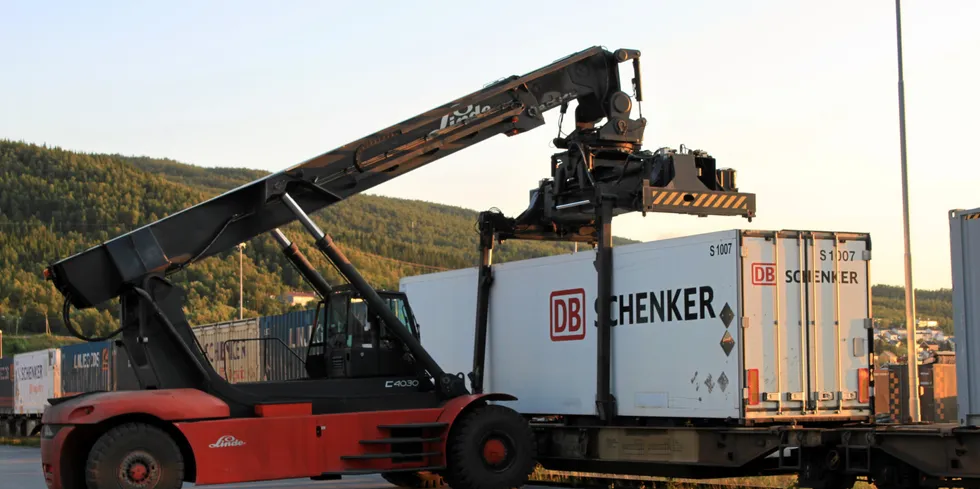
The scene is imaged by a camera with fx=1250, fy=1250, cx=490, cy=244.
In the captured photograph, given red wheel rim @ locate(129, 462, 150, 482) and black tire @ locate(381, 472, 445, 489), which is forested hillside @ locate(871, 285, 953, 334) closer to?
black tire @ locate(381, 472, 445, 489)

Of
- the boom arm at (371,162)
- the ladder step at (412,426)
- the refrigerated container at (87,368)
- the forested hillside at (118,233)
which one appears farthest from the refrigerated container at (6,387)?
the ladder step at (412,426)

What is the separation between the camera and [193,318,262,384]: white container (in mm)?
29703

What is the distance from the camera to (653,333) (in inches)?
588

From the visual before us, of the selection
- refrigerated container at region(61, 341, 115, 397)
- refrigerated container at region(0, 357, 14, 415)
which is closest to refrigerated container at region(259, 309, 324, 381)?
refrigerated container at region(61, 341, 115, 397)

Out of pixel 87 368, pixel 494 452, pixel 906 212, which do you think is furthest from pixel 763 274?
pixel 87 368

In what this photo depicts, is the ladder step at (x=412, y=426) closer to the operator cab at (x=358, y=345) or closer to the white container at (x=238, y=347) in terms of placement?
the operator cab at (x=358, y=345)

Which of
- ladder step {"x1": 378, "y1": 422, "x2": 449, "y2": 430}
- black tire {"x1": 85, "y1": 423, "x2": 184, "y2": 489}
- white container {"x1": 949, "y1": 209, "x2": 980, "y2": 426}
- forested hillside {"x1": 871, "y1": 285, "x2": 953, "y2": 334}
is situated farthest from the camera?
forested hillside {"x1": 871, "y1": 285, "x2": 953, "y2": 334}

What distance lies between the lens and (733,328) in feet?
45.1

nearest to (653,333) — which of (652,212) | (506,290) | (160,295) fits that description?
(652,212)

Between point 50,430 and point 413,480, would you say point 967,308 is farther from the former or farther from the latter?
point 50,430

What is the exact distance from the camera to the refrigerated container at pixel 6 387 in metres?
49.8

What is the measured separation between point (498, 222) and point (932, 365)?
670cm

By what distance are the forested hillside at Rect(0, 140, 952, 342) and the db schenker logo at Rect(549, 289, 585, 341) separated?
4860 centimetres

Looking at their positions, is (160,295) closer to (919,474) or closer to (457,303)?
(457,303)
